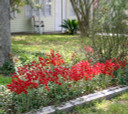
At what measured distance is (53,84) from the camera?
165 inches

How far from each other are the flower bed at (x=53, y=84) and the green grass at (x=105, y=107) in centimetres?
35

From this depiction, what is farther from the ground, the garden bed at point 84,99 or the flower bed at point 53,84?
the flower bed at point 53,84

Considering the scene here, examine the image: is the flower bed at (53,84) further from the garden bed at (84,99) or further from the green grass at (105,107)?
the green grass at (105,107)

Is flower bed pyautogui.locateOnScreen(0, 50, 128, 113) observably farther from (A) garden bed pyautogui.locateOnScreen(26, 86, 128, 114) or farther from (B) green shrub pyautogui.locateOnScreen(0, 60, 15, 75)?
(B) green shrub pyautogui.locateOnScreen(0, 60, 15, 75)

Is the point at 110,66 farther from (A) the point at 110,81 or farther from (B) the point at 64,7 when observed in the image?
(B) the point at 64,7

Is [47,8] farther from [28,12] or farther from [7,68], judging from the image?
[7,68]

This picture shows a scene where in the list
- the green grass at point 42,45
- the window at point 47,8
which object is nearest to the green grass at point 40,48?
the green grass at point 42,45

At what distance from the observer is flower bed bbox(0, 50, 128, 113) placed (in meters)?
3.63

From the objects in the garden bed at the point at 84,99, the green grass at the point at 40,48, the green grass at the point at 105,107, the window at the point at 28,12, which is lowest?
the green grass at the point at 105,107

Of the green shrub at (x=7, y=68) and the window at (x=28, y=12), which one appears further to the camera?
the window at (x=28, y=12)

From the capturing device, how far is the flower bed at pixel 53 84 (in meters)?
3.63

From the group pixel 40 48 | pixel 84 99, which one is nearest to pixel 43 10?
pixel 40 48

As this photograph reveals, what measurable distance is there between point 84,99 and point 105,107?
1.31ft

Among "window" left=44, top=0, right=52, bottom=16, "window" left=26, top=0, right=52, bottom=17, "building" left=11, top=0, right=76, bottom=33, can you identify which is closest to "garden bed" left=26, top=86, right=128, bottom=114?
"building" left=11, top=0, right=76, bottom=33
